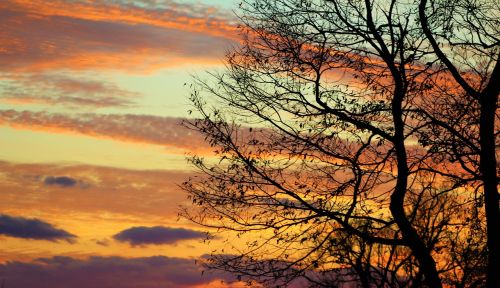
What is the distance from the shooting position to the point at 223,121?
727 inches

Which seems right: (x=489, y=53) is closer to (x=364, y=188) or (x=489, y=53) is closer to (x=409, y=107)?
(x=409, y=107)

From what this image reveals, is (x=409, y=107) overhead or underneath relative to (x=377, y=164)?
overhead

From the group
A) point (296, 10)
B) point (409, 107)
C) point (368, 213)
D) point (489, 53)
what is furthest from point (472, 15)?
point (368, 213)

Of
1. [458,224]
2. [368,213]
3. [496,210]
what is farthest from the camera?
[458,224]

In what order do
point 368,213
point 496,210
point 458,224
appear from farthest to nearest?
1. point 458,224
2. point 368,213
3. point 496,210

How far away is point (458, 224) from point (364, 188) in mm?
2923

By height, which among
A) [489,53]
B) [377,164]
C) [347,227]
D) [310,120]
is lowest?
[347,227]

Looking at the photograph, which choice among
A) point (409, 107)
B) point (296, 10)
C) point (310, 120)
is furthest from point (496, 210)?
point (296, 10)

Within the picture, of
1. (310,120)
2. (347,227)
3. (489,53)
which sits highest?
(489,53)

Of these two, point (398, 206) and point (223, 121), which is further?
point (223, 121)

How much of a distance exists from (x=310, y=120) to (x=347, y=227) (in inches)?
109

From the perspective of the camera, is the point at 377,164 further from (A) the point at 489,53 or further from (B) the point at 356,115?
(A) the point at 489,53

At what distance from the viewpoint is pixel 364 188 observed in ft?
57.7

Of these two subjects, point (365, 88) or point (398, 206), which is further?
point (365, 88)
